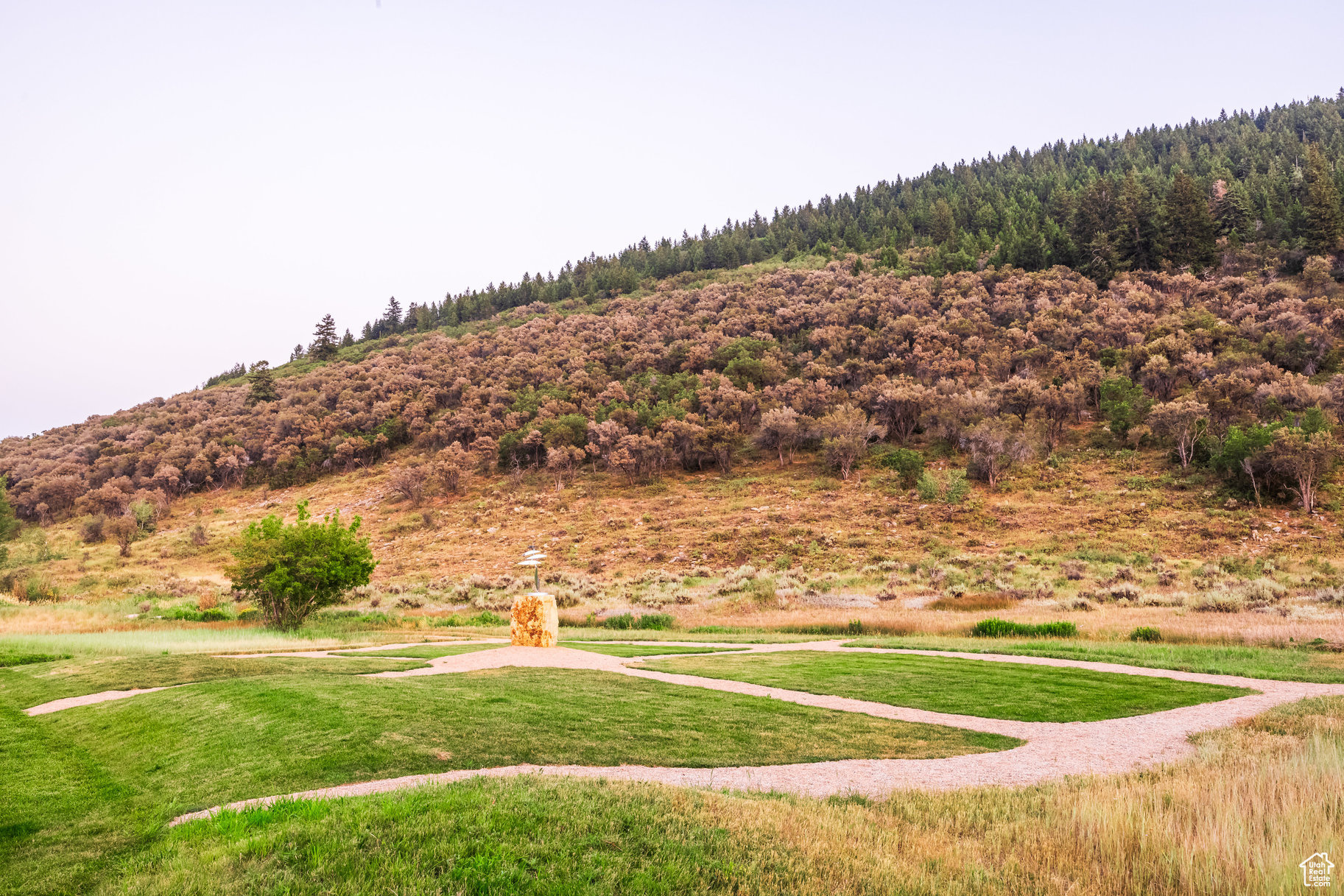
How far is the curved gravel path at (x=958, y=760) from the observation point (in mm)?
8188

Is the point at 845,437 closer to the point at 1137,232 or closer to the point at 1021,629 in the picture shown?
the point at 1021,629

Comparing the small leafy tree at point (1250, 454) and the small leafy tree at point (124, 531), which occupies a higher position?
the small leafy tree at point (124, 531)

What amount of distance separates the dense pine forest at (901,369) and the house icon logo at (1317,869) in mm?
47704

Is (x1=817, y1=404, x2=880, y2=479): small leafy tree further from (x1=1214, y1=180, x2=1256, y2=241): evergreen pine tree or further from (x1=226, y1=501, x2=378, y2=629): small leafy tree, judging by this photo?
(x1=1214, y1=180, x2=1256, y2=241): evergreen pine tree

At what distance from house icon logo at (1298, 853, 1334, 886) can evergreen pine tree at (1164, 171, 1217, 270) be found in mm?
96119

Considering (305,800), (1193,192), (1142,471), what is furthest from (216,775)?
(1193,192)

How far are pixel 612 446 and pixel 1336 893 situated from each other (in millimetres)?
64398

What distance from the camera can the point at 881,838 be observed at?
19.5 ft

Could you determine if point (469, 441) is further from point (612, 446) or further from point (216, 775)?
point (216, 775)

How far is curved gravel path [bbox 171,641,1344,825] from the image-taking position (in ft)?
26.9

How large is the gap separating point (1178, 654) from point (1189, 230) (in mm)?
84430

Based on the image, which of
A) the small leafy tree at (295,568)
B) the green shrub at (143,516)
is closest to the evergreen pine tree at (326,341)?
the green shrub at (143,516)

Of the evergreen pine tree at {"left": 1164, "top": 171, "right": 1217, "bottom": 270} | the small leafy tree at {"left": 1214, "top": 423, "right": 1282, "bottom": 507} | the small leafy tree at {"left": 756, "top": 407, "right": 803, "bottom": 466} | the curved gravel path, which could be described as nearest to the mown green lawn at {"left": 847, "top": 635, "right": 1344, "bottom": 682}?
the curved gravel path

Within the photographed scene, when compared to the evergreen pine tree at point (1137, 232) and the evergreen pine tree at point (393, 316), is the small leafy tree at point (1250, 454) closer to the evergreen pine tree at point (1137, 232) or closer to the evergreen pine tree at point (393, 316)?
the evergreen pine tree at point (1137, 232)
